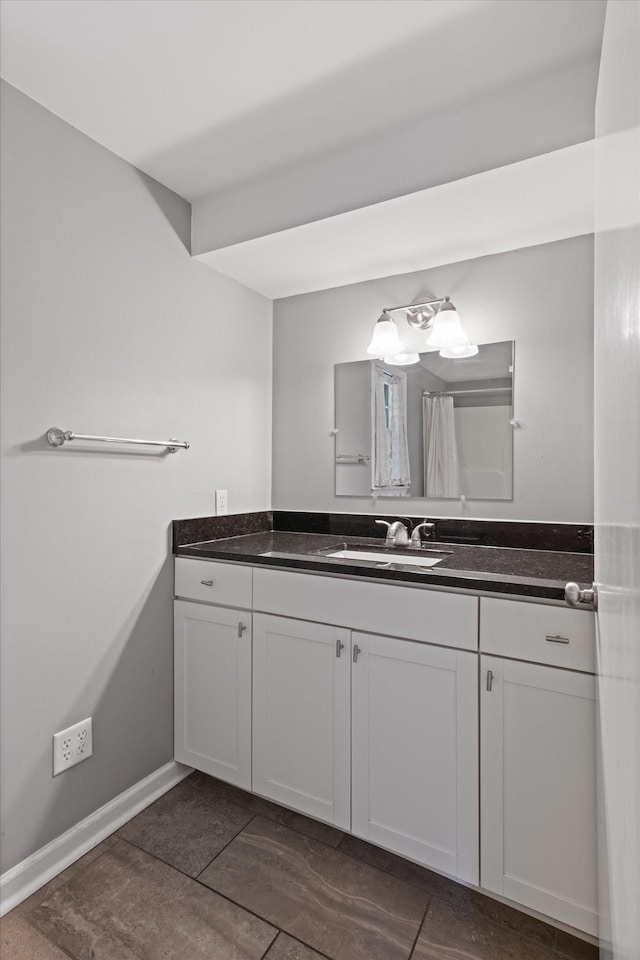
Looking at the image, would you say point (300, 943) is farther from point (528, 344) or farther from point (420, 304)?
point (420, 304)

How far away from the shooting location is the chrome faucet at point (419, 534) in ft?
6.56

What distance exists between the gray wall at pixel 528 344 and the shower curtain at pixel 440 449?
7 centimetres

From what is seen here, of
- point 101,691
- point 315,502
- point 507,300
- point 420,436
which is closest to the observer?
point 101,691

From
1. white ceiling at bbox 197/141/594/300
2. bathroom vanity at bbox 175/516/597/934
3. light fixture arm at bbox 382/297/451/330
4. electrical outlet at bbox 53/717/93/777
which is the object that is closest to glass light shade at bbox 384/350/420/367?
light fixture arm at bbox 382/297/451/330

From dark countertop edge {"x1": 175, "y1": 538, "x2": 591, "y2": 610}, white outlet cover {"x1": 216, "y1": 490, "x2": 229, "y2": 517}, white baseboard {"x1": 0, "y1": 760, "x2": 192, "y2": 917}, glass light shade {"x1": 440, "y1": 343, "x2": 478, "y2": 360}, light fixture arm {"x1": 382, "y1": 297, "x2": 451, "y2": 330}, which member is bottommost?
white baseboard {"x1": 0, "y1": 760, "x2": 192, "y2": 917}

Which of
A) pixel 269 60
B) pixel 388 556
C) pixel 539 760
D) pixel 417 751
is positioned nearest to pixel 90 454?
pixel 388 556

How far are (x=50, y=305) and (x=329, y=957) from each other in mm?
1902

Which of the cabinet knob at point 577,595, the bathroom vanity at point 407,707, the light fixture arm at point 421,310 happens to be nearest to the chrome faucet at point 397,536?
the bathroom vanity at point 407,707

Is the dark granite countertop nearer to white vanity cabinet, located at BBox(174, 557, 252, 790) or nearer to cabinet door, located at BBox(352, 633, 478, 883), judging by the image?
white vanity cabinet, located at BBox(174, 557, 252, 790)

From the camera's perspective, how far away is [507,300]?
196cm

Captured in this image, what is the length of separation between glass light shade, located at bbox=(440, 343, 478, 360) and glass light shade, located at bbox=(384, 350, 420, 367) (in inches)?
4.6

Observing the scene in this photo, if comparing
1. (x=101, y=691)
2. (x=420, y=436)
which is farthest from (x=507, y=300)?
(x=101, y=691)

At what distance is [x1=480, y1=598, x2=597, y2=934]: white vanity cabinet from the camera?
1.23 meters

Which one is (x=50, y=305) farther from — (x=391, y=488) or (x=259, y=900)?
(x=259, y=900)
